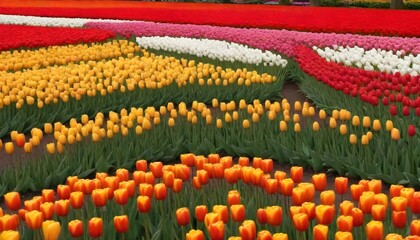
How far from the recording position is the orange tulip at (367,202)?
374 cm

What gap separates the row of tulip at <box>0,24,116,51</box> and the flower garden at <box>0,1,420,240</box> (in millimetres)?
71

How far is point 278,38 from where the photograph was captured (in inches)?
594

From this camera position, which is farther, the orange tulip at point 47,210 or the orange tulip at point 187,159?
the orange tulip at point 187,159

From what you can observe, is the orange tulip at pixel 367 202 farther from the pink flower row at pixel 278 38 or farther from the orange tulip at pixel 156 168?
the pink flower row at pixel 278 38

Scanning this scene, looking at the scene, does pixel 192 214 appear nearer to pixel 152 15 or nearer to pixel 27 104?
pixel 27 104

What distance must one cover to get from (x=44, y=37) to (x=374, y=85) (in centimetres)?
1028

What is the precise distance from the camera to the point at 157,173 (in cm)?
468

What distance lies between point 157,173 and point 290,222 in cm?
118

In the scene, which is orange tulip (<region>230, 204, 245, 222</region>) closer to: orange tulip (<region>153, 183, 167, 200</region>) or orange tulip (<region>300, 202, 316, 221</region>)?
orange tulip (<region>300, 202, 316, 221</region>)

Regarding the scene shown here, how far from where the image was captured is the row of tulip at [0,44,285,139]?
8492mm

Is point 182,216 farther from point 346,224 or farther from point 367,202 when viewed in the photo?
point 367,202

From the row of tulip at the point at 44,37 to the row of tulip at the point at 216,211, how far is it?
11.2m

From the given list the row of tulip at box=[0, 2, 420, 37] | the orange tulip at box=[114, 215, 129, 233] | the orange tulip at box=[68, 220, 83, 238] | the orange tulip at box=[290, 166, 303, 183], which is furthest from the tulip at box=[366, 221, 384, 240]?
the row of tulip at box=[0, 2, 420, 37]

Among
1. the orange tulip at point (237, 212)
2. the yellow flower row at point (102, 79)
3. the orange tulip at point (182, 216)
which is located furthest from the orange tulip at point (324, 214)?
the yellow flower row at point (102, 79)
